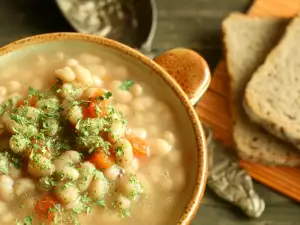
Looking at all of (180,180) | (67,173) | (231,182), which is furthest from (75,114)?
(231,182)

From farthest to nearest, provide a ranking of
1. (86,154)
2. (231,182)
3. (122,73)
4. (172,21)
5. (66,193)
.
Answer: (172,21) < (231,182) < (122,73) < (86,154) < (66,193)

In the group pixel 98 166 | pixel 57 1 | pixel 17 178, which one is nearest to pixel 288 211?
pixel 98 166

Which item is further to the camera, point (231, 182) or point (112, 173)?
point (231, 182)

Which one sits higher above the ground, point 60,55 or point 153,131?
point 60,55

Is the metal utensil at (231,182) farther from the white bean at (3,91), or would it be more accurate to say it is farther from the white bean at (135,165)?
the white bean at (3,91)

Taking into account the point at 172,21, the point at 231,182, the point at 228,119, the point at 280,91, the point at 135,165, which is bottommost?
the point at 231,182

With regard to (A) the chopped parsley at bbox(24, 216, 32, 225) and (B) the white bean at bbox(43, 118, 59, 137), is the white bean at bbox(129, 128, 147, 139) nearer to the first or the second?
(B) the white bean at bbox(43, 118, 59, 137)

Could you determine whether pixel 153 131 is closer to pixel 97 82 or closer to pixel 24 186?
pixel 97 82

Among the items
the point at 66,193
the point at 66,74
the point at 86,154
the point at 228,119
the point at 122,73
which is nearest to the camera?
the point at 66,193
